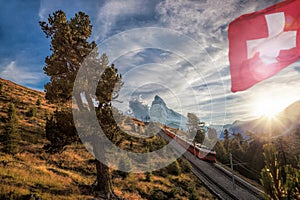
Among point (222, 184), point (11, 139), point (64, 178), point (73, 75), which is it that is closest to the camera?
point (73, 75)

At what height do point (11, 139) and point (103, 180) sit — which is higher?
point (11, 139)

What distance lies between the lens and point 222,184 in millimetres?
19703

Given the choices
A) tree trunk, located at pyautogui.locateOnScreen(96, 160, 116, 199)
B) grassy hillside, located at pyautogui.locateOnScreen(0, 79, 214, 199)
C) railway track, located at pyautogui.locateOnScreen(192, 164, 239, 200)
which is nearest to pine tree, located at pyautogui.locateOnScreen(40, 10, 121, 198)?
tree trunk, located at pyautogui.locateOnScreen(96, 160, 116, 199)

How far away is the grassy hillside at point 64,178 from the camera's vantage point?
9.71 meters

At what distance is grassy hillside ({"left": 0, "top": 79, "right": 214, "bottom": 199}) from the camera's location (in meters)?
9.71

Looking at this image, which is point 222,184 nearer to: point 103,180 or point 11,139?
point 103,180

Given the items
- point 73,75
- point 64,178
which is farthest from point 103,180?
point 73,75

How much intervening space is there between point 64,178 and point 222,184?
16.1m

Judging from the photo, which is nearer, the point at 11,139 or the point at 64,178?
the point at 64,178

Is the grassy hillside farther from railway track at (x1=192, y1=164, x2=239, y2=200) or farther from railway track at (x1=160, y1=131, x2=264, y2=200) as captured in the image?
railway track at (x1=160, y1=131, x2=264, y2=200)

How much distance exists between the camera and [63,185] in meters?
11.3

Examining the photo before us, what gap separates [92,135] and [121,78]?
4.06m

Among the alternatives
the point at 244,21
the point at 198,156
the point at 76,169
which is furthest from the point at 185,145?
the point at 244,21

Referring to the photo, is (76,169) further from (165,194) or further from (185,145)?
(185,145)
